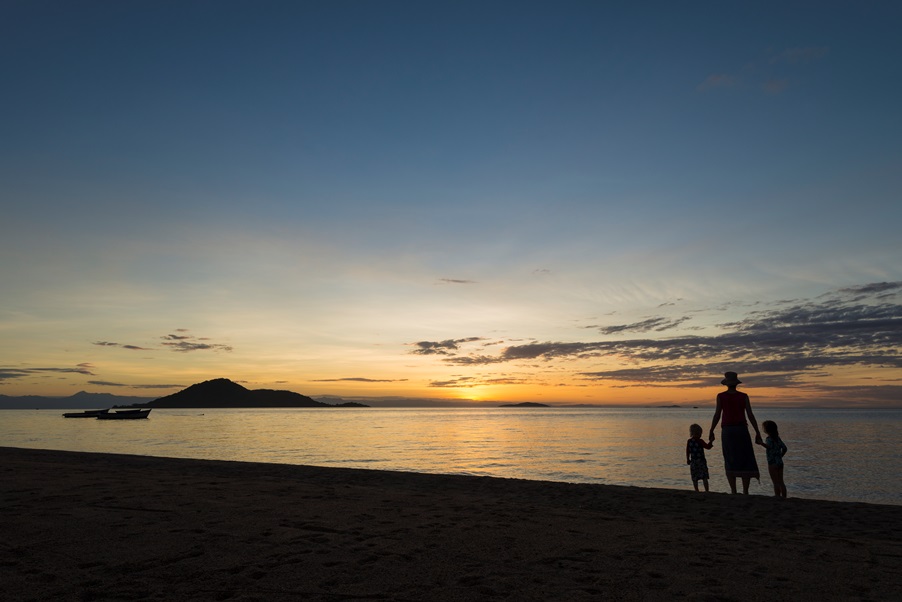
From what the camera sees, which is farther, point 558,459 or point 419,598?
point 558,459

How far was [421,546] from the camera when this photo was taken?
831 cm

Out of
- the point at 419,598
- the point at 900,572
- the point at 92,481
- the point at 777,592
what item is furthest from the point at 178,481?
the point at 900,572

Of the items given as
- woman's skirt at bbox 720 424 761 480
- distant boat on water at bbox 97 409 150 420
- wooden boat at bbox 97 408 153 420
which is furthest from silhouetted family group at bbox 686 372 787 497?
wooden boat at bbox 97 408 153 420

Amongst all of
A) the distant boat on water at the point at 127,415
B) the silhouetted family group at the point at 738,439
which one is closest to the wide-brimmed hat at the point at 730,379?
the silhouetted family group at the point at 738,439

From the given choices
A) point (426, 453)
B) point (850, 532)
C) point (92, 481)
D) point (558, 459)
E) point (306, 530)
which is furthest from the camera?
point (426, 453)

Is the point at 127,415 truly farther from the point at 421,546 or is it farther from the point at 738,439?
the point at 421,546

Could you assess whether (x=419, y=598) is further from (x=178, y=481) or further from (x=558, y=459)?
(x=558, y=459)

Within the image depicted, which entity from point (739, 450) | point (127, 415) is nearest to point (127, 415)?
point (127, 415)

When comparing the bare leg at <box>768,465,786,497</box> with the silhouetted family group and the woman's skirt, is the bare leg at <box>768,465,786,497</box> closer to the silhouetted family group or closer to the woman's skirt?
the silhouetted family group

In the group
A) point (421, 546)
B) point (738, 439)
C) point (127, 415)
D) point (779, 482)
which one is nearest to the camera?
point (421, 546)

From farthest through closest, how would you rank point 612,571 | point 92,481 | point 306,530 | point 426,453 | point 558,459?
point 426,453
point 558,459
point 92,481
point 306,530
point 612,571

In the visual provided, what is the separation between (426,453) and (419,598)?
114 ft

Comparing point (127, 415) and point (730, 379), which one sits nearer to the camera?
point (730, 379)

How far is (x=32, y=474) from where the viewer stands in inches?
638
